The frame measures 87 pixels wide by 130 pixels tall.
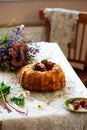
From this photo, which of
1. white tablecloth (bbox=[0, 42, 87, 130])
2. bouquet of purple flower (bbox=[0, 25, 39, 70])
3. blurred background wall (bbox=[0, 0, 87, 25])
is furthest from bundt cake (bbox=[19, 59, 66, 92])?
blurred background wall (bbox=[0, 0, 87, 25])

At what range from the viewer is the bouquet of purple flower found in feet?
5.76

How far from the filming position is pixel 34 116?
134 cm

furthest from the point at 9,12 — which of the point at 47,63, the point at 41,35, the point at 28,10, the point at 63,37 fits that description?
the point at 47,63

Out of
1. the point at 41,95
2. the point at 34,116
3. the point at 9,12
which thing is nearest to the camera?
the point at 34,116

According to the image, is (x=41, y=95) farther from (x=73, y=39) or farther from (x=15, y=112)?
(x=73, y=39)

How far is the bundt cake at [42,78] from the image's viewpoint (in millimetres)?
1522

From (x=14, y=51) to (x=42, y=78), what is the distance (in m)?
0.33

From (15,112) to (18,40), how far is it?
0.58 metres

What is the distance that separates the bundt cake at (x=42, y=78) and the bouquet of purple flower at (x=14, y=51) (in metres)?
0.19

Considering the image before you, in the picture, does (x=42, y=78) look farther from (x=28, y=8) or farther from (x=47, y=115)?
(x=28, y=8)

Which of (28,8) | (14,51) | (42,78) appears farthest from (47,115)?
(28,8)

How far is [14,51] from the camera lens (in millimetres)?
1746

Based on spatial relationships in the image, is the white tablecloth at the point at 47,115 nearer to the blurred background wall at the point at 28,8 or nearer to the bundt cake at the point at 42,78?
the bundt cake at the point at 42,78

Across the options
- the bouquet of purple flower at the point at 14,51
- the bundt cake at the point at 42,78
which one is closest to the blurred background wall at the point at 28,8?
the bouquet of purple flower at the point at 14,51
